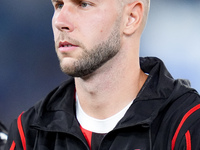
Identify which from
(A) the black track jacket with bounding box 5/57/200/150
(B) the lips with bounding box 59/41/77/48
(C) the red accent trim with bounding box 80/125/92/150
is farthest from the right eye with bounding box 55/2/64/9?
(C) the red accent trim with bounding box 80/125/92/150

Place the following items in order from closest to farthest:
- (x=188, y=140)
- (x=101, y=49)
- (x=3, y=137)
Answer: (x=188, y=140) < (x=101, y=49) < (x=3, y=137)

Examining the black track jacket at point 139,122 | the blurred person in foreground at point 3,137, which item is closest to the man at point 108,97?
the black track jacket at point 139,122

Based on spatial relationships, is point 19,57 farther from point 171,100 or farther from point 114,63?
point 171,100

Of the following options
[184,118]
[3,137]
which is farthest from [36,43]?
[184,118]

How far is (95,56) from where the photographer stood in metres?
1.18

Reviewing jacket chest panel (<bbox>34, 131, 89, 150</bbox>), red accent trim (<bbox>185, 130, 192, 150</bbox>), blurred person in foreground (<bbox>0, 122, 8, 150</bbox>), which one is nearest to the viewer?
red accent trim (<bbox>185, 130, 192, 150</bbox>)

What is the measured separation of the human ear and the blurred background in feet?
2.42

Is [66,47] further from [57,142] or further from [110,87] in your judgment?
[57,142]

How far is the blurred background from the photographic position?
2.00 meters

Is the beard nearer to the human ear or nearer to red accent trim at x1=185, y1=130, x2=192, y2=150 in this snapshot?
the human ear

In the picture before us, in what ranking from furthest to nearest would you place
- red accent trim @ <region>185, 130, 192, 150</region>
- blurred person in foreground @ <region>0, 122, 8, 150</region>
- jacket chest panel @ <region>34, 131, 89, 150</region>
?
1. blurred person in foreground @ <region>0, 122, 8, 150</region>
2. jacket chest panel @ <region>34, 131, 89, 150</region>
3. red accent trim @ <region>185, 130, 192, 150</region>

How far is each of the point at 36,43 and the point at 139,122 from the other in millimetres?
1078

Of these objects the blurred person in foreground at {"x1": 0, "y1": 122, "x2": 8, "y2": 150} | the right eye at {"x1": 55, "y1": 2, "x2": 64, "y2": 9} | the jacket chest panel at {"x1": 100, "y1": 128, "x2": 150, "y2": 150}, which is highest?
the right eye at {"x1": 55, "y1": 2, "x2": 64, "y2": 9}

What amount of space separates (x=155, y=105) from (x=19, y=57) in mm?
1067
